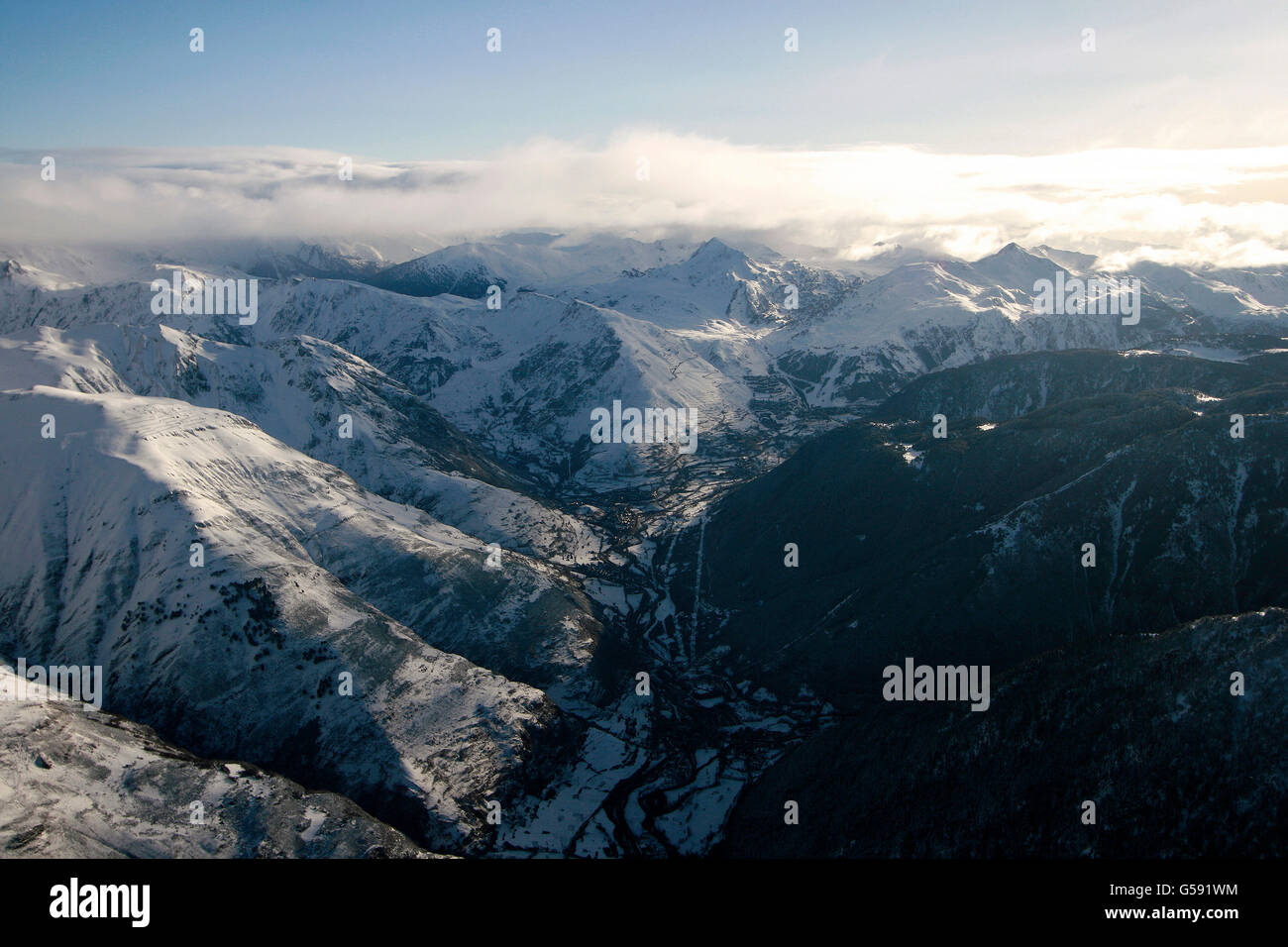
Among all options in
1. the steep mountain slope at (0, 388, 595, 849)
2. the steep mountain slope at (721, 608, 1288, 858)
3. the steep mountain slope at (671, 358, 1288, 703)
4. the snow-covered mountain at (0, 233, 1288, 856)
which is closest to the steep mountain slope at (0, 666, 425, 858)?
the snow-covered mountain at (0, 233, 1288, 856)

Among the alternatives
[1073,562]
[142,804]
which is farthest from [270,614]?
[1073,562]

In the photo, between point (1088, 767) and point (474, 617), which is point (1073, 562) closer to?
point (1088, 767)

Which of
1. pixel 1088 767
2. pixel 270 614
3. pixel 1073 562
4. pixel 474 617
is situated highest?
pixel 1073 562

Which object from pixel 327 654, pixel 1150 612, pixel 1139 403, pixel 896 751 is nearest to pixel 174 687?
pixel 327 654

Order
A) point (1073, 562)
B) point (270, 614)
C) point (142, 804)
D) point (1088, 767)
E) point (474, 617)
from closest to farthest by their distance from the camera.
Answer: point (1088, 767) < point (142, 804) < point (270, 614) < point (1073, 562) < point (474, 617)

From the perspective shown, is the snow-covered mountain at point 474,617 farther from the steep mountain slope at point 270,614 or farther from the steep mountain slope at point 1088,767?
the steep mountain slope at point 1088,767

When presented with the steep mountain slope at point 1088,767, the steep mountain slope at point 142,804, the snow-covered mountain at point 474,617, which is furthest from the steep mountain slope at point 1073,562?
the steep mountain slope at point 142,804

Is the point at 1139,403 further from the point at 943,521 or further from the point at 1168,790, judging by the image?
the point at 1168,790

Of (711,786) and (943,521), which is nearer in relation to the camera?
(711,786)

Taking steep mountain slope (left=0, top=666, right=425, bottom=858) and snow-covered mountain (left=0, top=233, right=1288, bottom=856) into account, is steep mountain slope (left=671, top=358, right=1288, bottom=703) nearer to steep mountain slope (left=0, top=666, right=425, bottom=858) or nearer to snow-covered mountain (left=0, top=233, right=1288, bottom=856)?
snow-covered mountain (left=0, top=233, right=1288, bottom=856)
